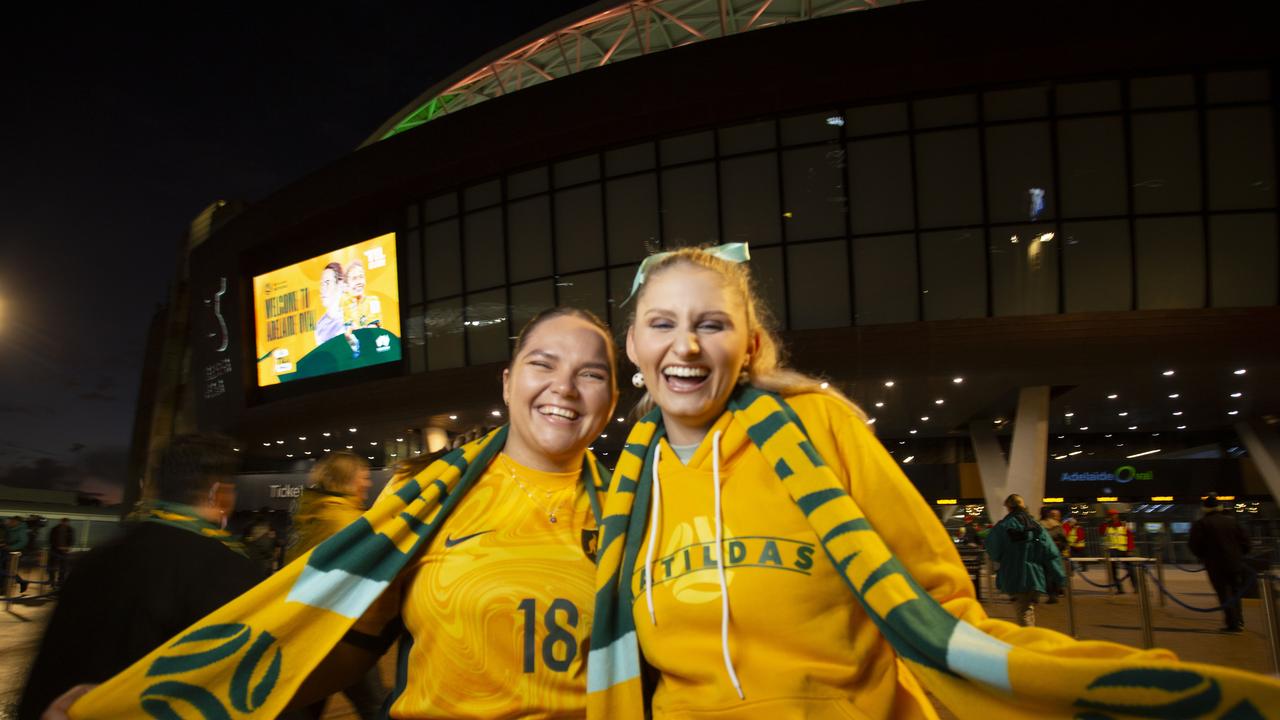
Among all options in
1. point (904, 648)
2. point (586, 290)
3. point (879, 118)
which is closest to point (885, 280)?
point (879, 118)

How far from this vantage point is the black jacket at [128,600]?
103 inches

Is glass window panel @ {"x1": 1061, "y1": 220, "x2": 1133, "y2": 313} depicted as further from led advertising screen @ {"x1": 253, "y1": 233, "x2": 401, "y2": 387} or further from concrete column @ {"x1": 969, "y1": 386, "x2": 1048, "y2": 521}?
led advertising screen @ {"x1": 253, "y1": 233, "x2": 401, "y2": 387}

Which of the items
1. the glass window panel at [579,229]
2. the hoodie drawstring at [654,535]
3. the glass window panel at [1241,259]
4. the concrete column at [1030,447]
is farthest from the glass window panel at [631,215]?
the hoodie drawstring at [654,535]

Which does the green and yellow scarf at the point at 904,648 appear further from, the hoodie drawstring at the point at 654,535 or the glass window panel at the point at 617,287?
the glass window panel at the point at 617,287

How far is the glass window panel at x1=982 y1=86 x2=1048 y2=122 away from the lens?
17.4 meters

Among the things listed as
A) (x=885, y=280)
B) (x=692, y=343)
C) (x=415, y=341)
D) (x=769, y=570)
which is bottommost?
(x=769, y=570)

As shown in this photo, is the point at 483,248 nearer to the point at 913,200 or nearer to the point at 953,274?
the point at 913,200

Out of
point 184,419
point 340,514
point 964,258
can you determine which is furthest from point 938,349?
point 184,419

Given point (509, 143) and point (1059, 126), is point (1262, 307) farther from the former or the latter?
point (509, 143)

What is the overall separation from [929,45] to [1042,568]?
11.1 meters

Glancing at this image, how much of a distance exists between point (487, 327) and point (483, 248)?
217 cm

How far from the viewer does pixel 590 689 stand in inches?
75.0

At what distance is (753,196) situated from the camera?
1912 centimetres

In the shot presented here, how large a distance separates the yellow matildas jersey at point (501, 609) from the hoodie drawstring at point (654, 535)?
27 cm
